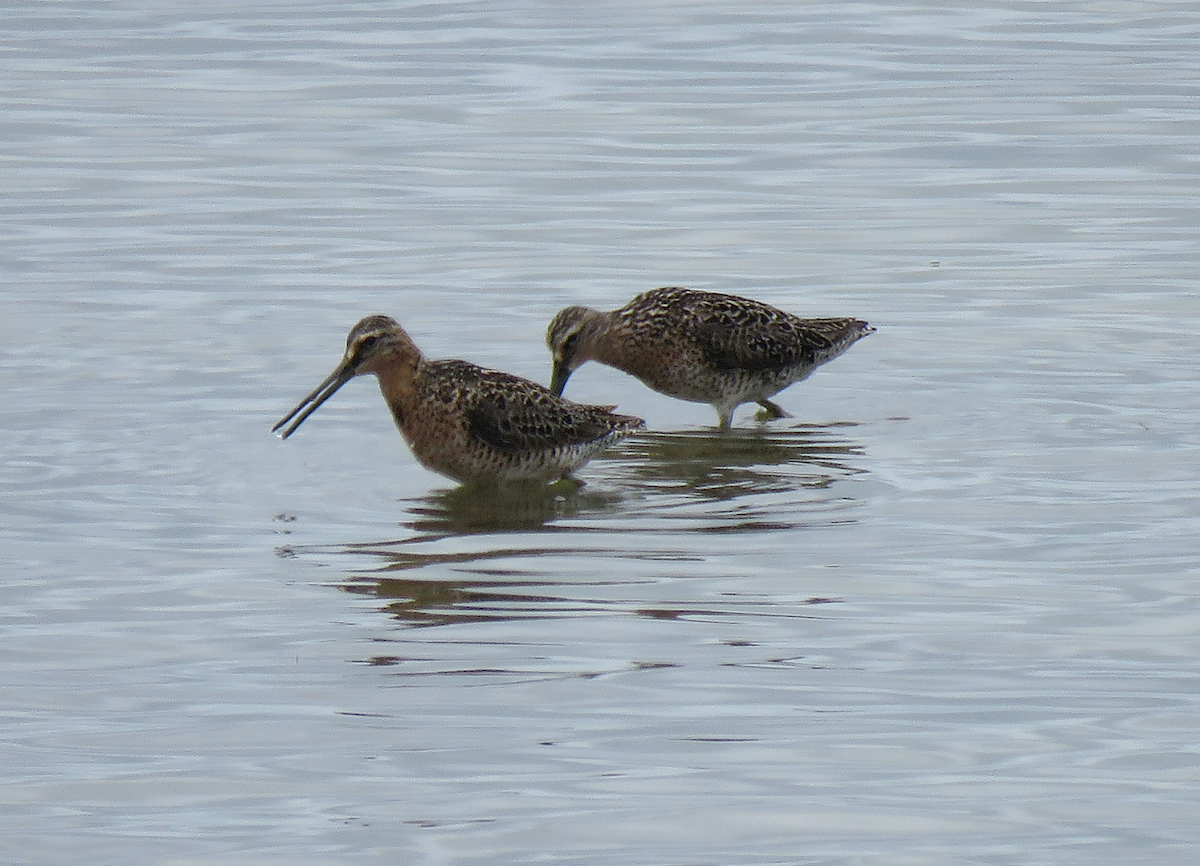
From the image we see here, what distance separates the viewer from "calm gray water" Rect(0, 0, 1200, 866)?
6.07 metres

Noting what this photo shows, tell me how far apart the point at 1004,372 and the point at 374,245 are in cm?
482

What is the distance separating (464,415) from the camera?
10.0m

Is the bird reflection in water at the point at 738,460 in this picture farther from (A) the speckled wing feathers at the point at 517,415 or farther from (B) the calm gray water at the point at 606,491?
(A) the speckled wing feathers at the point at 517,415

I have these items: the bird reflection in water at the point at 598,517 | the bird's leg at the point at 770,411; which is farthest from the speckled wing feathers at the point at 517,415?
the bird's leg at the point at 770,411

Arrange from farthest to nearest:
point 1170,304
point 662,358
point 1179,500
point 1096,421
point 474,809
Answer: point 1170,304 < point 662,358 < point 1096,421 < point 1179,500 < point 474,809

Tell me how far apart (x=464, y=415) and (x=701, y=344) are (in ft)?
6.57

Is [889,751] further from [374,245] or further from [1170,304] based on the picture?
[374,245]

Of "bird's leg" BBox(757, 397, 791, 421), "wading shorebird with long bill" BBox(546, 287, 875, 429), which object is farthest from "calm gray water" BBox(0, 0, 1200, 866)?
"wading shorebird with long bill" BBox(546, 287, 875, 429)

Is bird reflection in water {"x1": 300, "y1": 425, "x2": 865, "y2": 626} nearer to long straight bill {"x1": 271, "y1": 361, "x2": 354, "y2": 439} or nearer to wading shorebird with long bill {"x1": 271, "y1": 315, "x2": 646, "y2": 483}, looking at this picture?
wading shorebird with long bill {"x1": 271, "y1": 315, "x2": 646, "y2": 483}

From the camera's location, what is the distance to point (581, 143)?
61.7ft

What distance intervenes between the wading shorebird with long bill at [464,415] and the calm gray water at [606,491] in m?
0.20

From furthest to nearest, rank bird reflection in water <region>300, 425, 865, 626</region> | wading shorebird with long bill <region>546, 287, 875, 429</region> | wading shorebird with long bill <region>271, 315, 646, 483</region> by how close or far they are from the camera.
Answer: wading shorebird with long bill <region>546, 287, 875, 429</region> → wading shorebird with long bill <region>271, 315, 646, 483</region> → bird reflection in water <region>300, 425, 865, 626</region>

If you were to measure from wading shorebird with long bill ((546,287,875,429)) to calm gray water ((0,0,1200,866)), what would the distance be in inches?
12.4

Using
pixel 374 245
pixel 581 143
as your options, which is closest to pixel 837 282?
pixel 374 245
